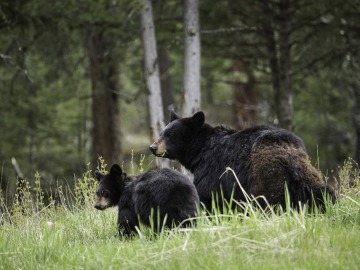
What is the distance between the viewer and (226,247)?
4.67 m

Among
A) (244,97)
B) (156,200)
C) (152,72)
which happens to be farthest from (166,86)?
(156,200)

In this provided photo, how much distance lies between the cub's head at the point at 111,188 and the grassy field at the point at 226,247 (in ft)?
2.83

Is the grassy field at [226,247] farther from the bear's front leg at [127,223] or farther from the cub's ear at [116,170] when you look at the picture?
the cub's ear at [116,170]

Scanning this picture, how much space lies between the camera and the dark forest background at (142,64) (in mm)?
12891

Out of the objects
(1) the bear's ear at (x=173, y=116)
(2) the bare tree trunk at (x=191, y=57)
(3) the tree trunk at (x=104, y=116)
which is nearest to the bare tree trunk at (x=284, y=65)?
(2) the bare tree trunk at (x=191, y=57)

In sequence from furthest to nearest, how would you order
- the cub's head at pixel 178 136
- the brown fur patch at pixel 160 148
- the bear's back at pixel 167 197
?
the cub's head at pixel 178 136
the brown fur patch at pixel 160 148
the bear's back at pixel 167 197

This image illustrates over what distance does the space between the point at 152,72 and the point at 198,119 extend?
16.0 feet

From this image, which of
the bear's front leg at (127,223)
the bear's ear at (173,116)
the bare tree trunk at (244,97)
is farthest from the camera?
the bare tree trunk at (244,97)

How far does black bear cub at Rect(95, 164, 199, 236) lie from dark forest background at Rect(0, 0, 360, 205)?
1.98 meters

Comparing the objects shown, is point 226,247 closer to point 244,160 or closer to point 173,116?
point 244,160

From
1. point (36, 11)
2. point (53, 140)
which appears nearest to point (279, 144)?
point (36, 11)

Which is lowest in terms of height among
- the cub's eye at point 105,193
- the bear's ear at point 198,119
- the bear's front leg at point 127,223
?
the bear's front leg at point 127,223

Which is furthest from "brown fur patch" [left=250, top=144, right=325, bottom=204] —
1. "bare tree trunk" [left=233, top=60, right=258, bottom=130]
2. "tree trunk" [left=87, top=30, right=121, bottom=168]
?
"bare tree trunk" [left=233, top=60, right=258, bottom=130]

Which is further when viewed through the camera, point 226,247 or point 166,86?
point 166,86
